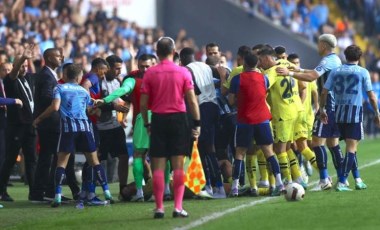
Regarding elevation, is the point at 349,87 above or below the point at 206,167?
above

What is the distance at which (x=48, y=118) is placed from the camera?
18.3m

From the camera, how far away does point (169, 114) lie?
1541cm

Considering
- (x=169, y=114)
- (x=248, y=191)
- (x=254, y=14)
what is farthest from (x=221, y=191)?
(x=254, y=14)

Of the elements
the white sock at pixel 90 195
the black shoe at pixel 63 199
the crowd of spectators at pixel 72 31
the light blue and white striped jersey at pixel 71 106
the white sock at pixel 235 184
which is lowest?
the black shoe at pixel 63 199

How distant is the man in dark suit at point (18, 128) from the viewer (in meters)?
19.2

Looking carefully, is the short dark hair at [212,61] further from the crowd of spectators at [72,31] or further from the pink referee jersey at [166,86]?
the crowd of spectators at [72,31]

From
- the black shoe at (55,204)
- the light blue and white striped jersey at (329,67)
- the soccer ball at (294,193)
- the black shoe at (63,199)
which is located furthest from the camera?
the light blue and white striped jersey at (329,67)

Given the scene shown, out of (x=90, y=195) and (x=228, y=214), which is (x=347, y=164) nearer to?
(x=228, y=214)

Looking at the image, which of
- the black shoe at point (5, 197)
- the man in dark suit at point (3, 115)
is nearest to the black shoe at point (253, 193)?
the black shoe at point (5, 197)

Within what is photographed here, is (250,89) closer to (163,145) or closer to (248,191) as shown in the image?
(248,191)

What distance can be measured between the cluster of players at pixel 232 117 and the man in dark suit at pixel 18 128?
117 cm

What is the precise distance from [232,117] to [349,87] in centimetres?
183

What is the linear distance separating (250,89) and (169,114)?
2689 mm

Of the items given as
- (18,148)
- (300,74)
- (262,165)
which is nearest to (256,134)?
(300,74)
